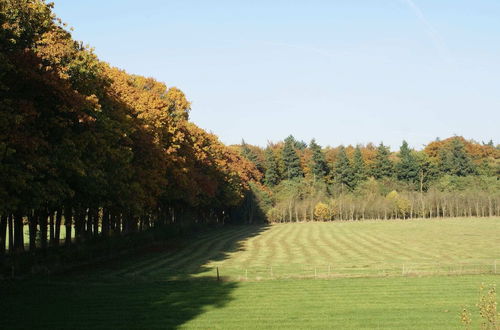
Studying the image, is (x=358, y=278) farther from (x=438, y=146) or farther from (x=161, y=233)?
(x=438, y=146)

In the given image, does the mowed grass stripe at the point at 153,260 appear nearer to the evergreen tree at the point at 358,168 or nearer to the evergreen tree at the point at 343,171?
the evergreen tree at the point at 343,171

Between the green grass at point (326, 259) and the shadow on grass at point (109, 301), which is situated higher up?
the shadow on grass at point (109, 301)

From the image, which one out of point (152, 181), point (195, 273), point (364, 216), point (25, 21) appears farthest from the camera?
point (364, 216)

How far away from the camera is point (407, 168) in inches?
6407

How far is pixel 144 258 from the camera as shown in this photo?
49250 mm

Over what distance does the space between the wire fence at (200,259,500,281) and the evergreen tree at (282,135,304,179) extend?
126315 millimetres

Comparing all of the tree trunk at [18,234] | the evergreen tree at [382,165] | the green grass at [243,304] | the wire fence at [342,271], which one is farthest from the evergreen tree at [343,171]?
the tree trunk at [18,234]

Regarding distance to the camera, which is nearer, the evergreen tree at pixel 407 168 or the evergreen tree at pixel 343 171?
the evergreen tree at pixel 343 171

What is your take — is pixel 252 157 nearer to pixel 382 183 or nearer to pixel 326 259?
pixel 382 183

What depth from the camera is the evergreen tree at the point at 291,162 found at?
→ 170 metres

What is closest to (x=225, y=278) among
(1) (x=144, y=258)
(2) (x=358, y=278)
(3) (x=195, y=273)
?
A: (3) (x=195, y=273)

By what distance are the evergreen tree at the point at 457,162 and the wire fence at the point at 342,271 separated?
13088 centimetres

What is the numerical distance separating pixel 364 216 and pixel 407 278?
103915 millimetres

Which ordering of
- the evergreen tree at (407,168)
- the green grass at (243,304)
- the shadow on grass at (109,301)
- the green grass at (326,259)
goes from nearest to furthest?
the shadow on grass at (109,301), the green grass at (243,304), the green grass at (326,259), the evergreen tree at (407,168)
